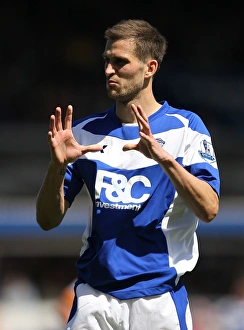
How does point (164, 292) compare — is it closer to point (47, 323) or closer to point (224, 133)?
point (47, 323)

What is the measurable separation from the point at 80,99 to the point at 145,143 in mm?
10793

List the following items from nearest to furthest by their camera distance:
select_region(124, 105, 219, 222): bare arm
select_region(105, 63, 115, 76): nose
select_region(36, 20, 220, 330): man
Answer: select_region(124, 105, 219, 222): bare arm
select_region(36, 20, 220, 330): man
select_region(105, 63, 115, 76): nose

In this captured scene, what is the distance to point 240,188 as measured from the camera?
1316 cm

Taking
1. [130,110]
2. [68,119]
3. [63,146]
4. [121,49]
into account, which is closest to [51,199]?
[63,146]

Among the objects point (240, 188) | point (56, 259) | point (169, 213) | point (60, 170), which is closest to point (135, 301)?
point (169, 213)

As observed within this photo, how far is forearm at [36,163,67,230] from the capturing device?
435 centimetres

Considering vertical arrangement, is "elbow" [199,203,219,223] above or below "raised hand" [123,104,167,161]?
below

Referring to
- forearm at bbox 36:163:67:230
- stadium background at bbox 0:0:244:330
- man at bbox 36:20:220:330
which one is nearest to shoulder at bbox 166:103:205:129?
man at bbox 36:20:220:330

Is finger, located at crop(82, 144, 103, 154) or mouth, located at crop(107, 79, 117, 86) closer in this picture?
finger, located at crop(82, 144, 103, 154)

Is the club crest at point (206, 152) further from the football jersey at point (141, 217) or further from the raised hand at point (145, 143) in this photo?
the raised hand at point (145, 143)

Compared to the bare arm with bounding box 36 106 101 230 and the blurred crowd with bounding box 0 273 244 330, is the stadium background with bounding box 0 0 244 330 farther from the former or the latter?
the bare arm with bounding box 36 106 101 230

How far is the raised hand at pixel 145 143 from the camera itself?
159 inches

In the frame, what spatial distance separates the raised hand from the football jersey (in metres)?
0.26

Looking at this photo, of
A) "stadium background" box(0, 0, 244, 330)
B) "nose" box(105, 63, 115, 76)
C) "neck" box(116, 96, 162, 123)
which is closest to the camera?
"nose" box(105, 63, 115, 76)
